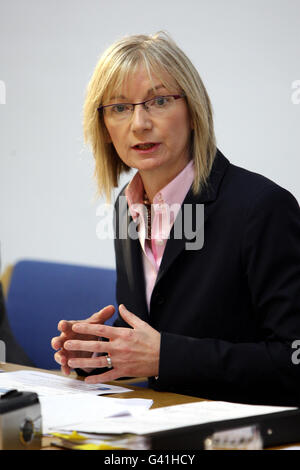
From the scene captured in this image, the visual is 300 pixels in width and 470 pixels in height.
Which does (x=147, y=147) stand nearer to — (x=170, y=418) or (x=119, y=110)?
(x=119, y=110)

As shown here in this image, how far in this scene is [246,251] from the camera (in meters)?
1.47

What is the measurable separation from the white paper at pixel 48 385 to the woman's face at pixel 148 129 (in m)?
0.53

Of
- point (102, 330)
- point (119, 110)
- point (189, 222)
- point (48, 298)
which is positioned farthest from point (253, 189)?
point (48, 298)

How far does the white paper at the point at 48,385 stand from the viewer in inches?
52.5

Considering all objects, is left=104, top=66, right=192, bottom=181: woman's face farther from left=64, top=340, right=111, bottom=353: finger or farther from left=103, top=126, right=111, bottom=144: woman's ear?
left=64, top=340, right=111, bottom=353: finger

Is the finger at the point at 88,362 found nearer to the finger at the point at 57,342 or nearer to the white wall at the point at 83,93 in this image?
the finger at the point at 57,342

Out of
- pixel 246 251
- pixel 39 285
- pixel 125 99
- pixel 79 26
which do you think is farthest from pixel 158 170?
pixel 79 26

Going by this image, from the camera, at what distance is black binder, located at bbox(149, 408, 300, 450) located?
833 mm

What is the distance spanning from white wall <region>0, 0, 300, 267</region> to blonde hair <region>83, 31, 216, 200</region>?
3.12 ft

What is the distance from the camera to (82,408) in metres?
1.14

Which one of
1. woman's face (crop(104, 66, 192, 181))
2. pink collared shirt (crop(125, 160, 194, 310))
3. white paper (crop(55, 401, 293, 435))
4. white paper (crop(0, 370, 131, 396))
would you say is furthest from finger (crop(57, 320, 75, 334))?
white paper (crop(55, 401, 293, 435))

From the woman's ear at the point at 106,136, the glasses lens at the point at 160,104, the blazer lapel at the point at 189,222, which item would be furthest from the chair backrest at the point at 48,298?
the glasses lens at the point at 160,104

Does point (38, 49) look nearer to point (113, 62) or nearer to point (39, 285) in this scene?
point (39, 285)
